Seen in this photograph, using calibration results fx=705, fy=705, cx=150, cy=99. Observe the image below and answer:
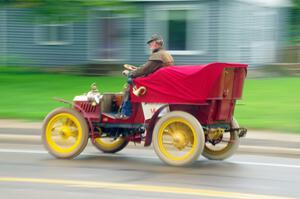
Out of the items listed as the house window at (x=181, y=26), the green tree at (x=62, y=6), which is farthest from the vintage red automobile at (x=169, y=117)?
the house window at (x=181, y=26)

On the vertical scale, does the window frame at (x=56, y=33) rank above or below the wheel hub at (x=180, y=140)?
above

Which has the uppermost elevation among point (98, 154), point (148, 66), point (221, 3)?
point (221, 3)

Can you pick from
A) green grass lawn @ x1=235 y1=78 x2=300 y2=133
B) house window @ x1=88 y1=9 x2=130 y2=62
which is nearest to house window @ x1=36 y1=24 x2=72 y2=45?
house window @ x1=88 y1=9 x2=130 y2=62

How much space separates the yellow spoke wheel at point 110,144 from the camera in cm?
1142

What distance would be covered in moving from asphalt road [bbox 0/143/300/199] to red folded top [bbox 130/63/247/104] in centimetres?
99

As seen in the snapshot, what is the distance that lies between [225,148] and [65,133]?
2.47m

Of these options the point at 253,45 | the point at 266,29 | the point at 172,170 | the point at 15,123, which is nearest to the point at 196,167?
the point at 172,170

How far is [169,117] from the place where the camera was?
10.1m

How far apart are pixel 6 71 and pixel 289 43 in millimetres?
12516

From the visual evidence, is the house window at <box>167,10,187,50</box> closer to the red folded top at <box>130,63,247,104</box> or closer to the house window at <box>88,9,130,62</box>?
the house window at <box>88,9,130,62</box>

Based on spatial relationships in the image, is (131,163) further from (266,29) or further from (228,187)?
(266,29)

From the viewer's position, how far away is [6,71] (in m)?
26.2

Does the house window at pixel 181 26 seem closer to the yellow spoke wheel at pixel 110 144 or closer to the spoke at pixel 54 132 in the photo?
the yellow spoke wheel at pixel 110 144

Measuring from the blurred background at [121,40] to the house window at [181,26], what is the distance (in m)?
0.03
